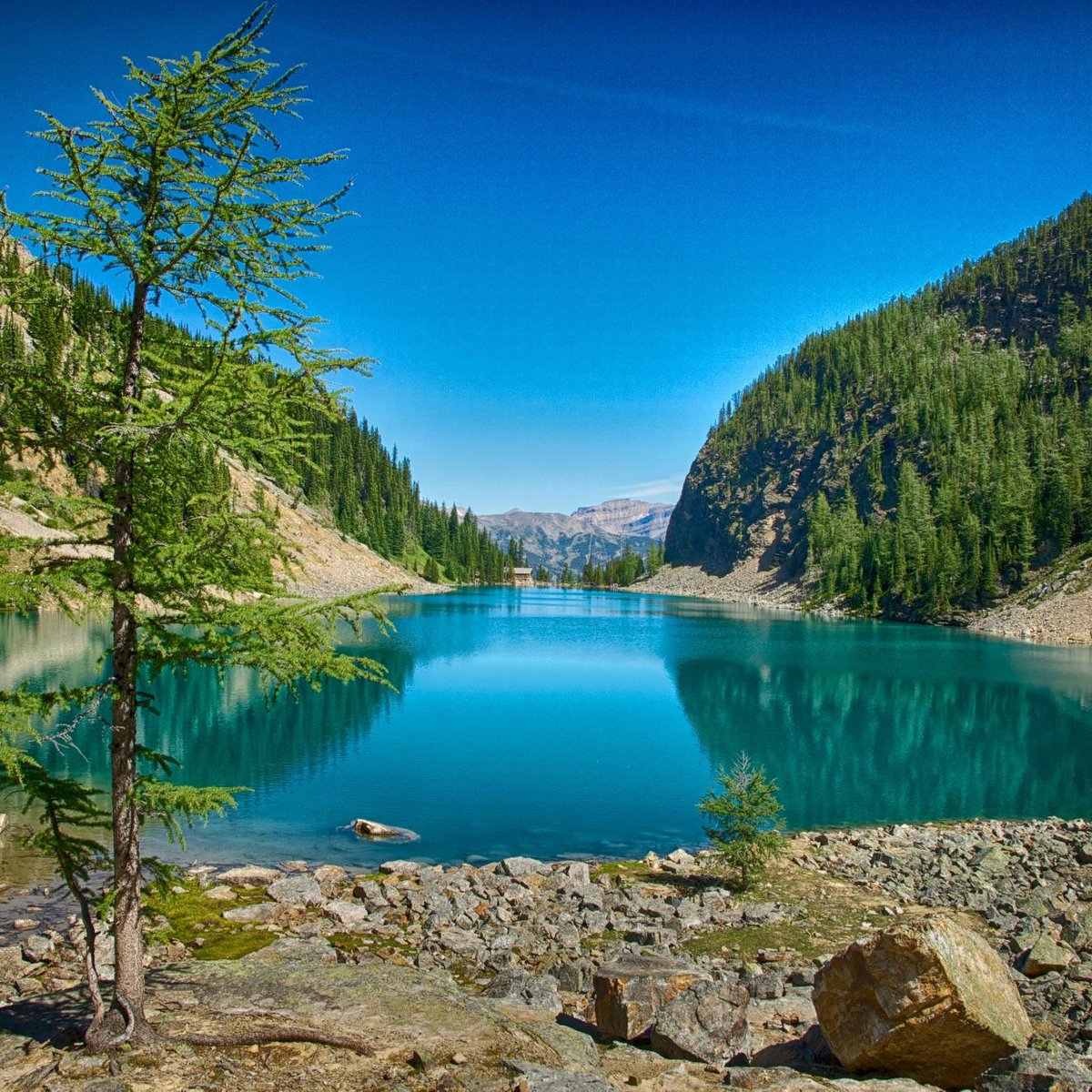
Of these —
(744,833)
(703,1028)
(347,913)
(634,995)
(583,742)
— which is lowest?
(583,742)

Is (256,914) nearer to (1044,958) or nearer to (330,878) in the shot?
(330,878)

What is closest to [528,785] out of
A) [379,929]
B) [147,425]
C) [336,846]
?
[336,846]

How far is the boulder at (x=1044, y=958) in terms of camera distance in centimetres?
1112

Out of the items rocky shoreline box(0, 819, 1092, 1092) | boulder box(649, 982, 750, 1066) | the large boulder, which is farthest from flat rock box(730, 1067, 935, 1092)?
boulder box(649, 982, 750, 1066)

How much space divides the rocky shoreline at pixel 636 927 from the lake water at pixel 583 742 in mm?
3311

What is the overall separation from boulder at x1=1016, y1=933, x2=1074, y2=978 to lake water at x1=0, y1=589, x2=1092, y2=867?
1035 centimetres

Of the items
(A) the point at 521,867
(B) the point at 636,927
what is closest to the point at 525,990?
(B) the point at 636,927

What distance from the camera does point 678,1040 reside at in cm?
891

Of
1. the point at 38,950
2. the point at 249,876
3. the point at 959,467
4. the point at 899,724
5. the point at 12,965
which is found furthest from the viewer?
the point at 959,467

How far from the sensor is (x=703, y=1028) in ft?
29.5

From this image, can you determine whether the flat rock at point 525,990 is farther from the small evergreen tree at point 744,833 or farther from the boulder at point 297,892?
the small evergreen tree at point 744,833

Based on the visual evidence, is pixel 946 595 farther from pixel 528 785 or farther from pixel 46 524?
pixel 46 524

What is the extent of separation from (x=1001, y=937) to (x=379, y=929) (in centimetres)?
1094

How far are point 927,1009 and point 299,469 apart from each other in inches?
493
